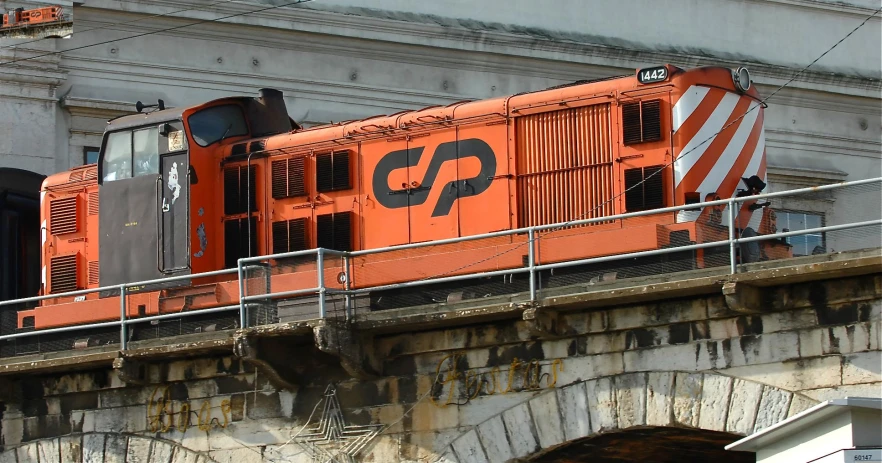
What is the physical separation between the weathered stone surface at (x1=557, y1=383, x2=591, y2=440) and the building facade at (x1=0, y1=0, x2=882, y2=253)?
50.8 feet

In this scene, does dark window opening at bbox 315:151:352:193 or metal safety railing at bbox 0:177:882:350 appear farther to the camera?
dark window opening at bbox 315:151:352:193

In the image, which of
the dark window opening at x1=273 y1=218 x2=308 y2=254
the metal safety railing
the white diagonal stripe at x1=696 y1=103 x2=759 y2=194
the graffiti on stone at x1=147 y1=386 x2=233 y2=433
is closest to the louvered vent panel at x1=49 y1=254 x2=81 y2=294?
the metal safety railing

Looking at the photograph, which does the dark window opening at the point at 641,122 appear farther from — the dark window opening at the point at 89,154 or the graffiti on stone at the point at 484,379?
the dark window opening at the point at 89,154

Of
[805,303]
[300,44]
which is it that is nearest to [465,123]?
[805,303]

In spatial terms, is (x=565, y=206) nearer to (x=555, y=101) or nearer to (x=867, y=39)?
(x=555, y=101)

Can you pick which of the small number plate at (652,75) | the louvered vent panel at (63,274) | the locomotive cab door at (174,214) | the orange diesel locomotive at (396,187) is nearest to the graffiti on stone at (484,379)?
the orange diesel locomotive at (396,187)

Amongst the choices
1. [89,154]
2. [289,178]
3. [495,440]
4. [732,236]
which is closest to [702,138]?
[732,236]

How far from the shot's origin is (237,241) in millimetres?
22781

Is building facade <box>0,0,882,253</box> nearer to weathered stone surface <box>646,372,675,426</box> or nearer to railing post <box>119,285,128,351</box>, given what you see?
railing post <box>119,285,128,351</box>

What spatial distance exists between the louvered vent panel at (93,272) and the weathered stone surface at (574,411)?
29.4ft

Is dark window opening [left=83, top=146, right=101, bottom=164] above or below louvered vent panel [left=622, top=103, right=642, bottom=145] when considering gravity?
above

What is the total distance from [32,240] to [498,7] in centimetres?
Answer: 1262

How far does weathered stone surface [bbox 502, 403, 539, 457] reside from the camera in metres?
18.5

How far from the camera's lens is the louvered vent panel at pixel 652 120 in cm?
1981
